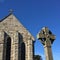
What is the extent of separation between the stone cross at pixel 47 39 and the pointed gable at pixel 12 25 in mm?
21968

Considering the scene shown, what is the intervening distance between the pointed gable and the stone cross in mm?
21968

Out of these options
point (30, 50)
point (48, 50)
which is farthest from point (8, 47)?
point (48, 50)

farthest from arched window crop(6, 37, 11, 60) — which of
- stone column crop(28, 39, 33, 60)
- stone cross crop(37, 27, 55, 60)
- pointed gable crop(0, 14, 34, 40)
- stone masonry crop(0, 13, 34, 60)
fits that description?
stone cross crop(37, 27, 55, 60)

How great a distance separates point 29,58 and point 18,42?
3025 mm

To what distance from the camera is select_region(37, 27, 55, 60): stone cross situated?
529 inches

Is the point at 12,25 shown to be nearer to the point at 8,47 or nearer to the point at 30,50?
the point at 8,47

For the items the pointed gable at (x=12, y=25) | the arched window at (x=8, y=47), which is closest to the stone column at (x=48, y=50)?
the arched window at (x=8, y=47)

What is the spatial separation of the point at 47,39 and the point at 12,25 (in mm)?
23354

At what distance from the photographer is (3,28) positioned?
3628 cm

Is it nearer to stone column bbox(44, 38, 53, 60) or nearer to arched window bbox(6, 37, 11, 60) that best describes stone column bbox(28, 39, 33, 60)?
arched window bbox(6, 37, 11, 60)

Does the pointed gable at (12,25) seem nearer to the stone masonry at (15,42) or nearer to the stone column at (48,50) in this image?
the stone masonry at (15,42)

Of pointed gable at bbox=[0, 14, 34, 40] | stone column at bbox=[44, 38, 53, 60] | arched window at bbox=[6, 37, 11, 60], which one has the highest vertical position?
pointed gable at bbox=[0, 14, 34, 40]

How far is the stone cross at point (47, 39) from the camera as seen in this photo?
1345 centimetres

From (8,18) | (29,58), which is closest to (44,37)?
(29,58)
